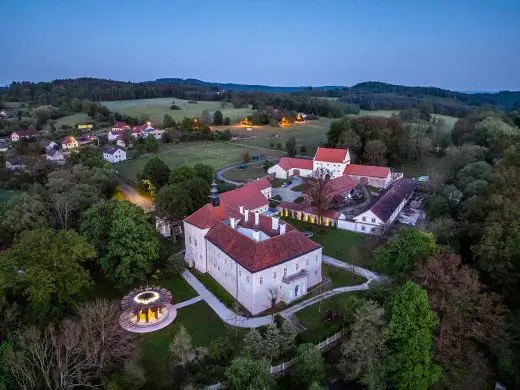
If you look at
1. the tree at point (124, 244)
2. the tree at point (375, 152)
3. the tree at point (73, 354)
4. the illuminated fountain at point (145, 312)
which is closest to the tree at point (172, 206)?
the tree at point (124, 244)

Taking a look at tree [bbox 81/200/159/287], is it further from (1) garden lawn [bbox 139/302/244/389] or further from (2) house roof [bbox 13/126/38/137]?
(2) house roof [bbox 13/126/38/137]

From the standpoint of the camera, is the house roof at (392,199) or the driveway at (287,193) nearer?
the house roof at (392,199)

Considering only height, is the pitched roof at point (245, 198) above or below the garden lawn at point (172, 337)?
above

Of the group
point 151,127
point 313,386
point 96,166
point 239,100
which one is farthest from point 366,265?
point 239,100

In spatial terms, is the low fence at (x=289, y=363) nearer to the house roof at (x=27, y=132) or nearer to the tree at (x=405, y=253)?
the tree at (x=405, y=253)

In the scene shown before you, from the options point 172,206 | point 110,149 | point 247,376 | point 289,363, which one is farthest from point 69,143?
point 247,376

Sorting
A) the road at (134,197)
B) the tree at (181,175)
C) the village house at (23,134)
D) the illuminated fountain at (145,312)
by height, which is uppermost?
the tree at (181,175)
